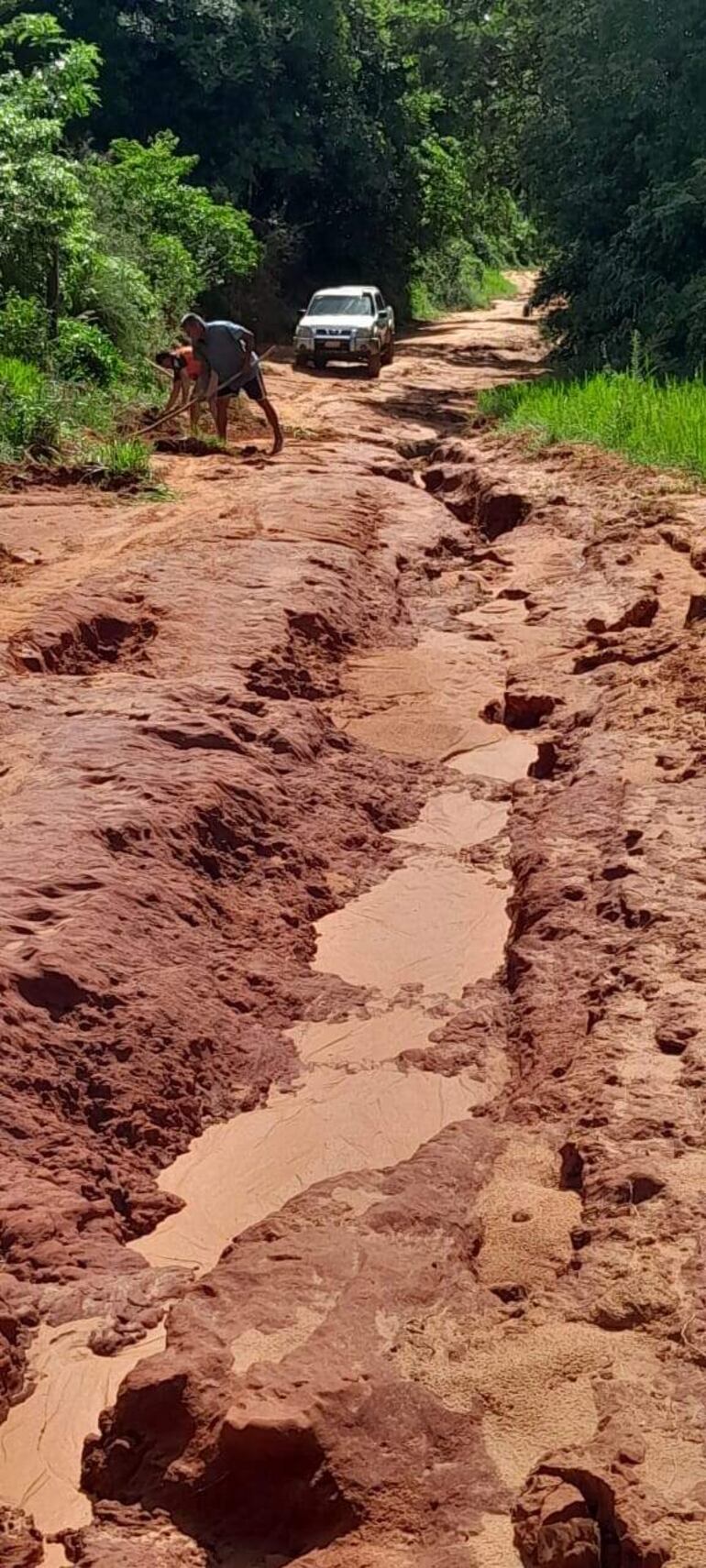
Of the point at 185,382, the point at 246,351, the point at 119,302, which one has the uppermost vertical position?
the point at 119,302

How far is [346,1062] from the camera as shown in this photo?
5.75 m

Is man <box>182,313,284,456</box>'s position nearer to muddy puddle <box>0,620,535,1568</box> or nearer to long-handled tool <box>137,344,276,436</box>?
long-handled tool <box>137,344,276,436</box>

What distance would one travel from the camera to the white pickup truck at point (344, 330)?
23.6 meters

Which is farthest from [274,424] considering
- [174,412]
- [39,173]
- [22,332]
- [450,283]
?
[450,283]

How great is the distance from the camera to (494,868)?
7.34 meters

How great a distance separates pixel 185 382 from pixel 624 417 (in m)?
4.72

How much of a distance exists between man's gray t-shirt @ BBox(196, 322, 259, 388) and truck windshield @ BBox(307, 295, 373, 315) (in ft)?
31.9

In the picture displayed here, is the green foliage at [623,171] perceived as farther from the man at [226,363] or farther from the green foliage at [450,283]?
the green foliage at [450,283]

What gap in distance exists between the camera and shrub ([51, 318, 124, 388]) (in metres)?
16.4

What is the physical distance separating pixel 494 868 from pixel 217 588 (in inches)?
130

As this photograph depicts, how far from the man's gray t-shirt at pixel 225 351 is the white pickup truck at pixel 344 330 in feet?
28.8

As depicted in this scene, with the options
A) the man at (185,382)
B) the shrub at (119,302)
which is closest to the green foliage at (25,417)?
the man at (185,382)

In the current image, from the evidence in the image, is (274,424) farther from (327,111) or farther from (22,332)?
(327,111)

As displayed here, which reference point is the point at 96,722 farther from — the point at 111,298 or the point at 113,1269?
the point at 111,298
